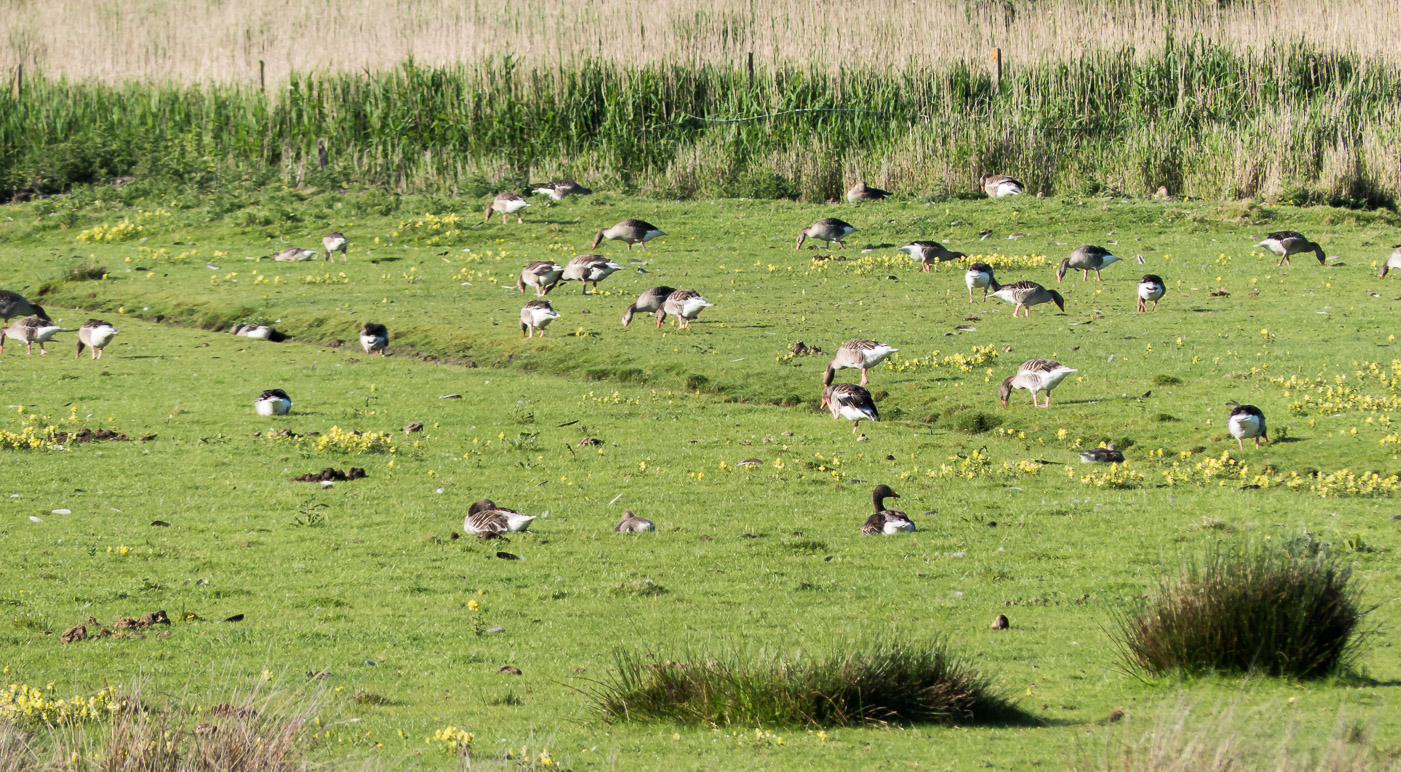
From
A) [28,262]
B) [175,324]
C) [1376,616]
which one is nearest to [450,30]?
[28,262]

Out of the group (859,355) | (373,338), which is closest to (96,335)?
(373,338)

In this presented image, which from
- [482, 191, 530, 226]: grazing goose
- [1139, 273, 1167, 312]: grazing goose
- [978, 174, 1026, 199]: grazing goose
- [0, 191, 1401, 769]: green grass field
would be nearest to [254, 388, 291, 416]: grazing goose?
[0, 191, 1401, 769]: green grass field

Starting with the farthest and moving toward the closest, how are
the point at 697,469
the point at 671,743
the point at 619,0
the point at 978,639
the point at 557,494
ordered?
the point at 619,0, the point at 697,469, the point at 557,494, the point at 978,639, the point at 671,743

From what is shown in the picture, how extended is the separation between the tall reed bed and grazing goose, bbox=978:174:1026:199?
4.21 ft

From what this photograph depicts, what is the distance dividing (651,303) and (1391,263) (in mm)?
17023

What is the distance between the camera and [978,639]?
11461 millimetres

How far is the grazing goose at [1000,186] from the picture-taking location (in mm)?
40156

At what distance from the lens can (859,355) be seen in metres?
22.2

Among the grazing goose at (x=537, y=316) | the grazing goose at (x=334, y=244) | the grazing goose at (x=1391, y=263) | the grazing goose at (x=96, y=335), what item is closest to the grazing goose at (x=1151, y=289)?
the grazing goose at (x=1391, y=263)

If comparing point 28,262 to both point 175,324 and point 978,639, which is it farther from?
point 978,639

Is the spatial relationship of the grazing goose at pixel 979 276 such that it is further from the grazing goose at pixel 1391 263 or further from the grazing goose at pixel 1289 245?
the grazing goose at pixel 1391 263

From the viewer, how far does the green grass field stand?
400 inches

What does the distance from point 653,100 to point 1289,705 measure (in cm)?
4061

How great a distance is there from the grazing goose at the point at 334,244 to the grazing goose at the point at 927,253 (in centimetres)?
1591
